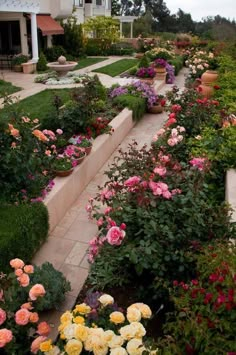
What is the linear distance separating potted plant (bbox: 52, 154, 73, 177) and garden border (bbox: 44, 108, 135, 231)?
3.7 inches

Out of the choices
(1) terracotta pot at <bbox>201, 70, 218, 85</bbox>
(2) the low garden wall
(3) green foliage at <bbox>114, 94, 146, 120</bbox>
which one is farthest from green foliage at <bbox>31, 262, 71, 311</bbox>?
(1) terracotta pot at <bbox>201, 70, 218, 85</bbox>

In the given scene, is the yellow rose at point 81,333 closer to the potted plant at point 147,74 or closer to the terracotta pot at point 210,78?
the terracotta pot at point 210,78

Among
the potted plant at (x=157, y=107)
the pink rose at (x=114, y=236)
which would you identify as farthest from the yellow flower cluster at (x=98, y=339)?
the potted plant at (x=157, y=107)

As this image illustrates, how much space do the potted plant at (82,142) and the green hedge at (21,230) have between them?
7.27 feet

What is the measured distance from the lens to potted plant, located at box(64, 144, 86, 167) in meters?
6.46

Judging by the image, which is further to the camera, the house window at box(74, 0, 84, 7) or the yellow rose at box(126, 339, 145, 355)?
the house window at box(74, 0, 84, 7)

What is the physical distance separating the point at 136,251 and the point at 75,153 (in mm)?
3531

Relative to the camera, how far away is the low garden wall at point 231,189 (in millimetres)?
4243

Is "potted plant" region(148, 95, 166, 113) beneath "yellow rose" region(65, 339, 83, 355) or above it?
beneath

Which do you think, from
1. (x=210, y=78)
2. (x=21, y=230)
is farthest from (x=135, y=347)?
(x=210, y=78)

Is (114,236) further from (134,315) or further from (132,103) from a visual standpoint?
(132,103)

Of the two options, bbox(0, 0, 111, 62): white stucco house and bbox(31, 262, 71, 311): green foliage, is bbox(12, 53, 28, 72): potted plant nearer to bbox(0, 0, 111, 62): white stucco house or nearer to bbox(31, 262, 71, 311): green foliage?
bbox(0, 0, 111, 62): white stucco house

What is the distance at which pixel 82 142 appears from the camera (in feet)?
23.2

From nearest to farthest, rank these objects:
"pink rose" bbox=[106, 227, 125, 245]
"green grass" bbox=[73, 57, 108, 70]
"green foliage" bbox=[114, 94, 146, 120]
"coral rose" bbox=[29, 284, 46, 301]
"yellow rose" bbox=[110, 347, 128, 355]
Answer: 1. "yellow rose" bbox=[110, 347, 128, 355]
2. "coral rose" bbox=[29, 284, 46, 301]
3. "pink rose" bbox=[106, 227, 125, 245]
4. "green foliage" bbox=[114, 94, 146, 120]
5. "green grass" bbox=[73, 57, 108, 70]
